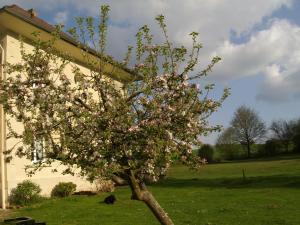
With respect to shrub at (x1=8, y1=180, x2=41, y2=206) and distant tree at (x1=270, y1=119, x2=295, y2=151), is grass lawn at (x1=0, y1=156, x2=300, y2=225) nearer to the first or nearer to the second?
shrub at (x1=8, y1=180, x2=41, y2=206)

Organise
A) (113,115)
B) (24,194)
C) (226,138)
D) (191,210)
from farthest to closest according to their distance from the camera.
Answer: (226,138)
(24,194)
(191,210)
(113,115)

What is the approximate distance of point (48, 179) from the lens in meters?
24.5

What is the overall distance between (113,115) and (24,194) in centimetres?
1461

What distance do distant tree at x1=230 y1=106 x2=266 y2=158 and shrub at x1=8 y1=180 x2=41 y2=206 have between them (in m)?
82.1

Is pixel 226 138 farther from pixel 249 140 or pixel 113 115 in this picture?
pixel 113 115

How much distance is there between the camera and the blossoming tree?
340 inches

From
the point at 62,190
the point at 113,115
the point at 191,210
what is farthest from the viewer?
the point at 62,190

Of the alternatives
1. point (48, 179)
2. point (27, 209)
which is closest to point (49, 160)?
point (27, 209)

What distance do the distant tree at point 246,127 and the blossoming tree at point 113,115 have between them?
93502 millimetres

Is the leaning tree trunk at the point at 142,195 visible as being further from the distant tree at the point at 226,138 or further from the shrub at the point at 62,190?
the distant tree at the point at 226,138

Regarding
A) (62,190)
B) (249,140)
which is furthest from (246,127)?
(62,190)

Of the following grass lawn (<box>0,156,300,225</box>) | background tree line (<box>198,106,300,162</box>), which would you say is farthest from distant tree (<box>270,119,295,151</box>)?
grass lawn (<box>0,156,300,225</box>)

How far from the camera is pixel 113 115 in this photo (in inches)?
342

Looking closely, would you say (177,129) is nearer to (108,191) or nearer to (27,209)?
(27,209)
